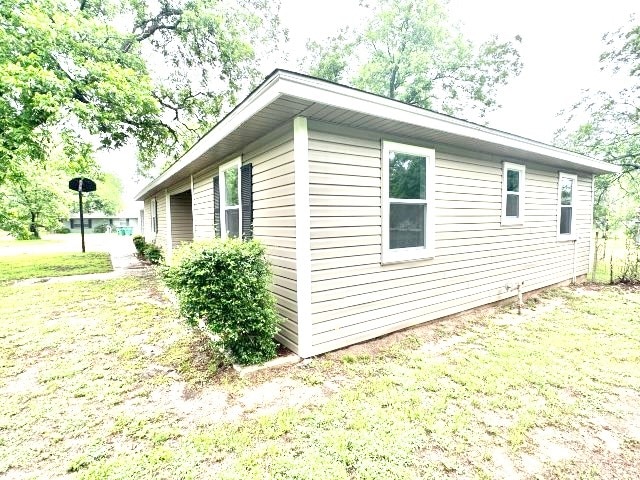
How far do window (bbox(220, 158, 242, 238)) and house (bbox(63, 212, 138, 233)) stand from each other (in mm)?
42541

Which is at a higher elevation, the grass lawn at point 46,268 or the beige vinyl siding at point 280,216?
the beige vinyl siding at point 280,216

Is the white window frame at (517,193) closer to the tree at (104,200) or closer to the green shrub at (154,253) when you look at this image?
the green shrub at (154,253)

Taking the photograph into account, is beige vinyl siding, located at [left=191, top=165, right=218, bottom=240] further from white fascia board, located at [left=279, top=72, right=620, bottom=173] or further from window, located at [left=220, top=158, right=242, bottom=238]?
white fascia board, located at [left=279, top=72, right=620, bottom=173]

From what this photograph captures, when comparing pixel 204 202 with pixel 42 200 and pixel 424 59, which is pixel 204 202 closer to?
pixel 424 59

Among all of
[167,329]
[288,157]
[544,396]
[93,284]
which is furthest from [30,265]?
[544,396]

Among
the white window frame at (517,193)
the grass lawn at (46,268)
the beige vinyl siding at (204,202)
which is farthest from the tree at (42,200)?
the white window frame at (517,193)

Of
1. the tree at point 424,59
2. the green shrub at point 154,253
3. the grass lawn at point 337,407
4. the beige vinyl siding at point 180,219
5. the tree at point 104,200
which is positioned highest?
the tree at point 424,59

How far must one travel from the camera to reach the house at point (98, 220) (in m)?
42.7

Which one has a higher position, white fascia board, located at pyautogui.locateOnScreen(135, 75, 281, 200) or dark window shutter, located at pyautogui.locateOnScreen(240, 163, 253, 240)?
white fascia board, located at pyautogui.locateOnScreen(135, 75, 281, 200)

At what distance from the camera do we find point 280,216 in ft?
11.7

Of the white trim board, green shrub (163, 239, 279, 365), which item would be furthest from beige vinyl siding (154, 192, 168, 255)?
the white trim board

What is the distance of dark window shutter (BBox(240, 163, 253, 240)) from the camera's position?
430 cm

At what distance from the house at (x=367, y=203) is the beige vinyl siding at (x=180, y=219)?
4.70m

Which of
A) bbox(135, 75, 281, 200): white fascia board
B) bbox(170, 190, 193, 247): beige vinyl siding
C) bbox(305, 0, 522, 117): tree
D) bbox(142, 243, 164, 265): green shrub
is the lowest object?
bbox(142, 243, 164, 265): green shrub
